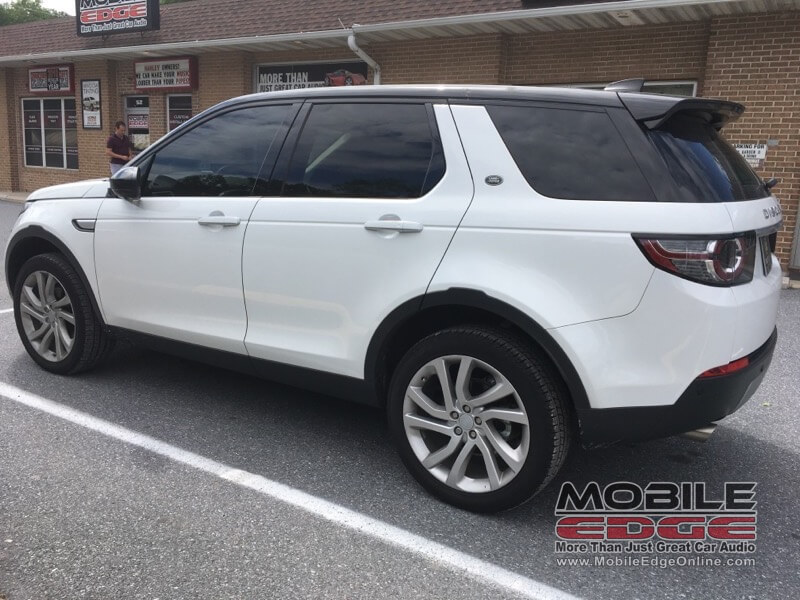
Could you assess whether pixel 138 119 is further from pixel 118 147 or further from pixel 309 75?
pixel 309 75

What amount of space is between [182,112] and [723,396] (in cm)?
1549

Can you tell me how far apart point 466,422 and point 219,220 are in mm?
1641

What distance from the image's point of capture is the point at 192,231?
12.0 ft

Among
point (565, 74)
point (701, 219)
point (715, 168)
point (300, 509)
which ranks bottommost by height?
point (300, 509)

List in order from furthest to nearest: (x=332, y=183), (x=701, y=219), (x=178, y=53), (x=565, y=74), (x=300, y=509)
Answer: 1. (x=178, y=53)
2. (x=565, y=74)
3. (x=332, y=183)
4. (x=300, y=509)
5. (x=701, y=219)

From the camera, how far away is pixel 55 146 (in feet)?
61.2

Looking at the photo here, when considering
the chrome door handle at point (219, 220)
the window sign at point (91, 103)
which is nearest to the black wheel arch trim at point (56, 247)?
the chrome door handle at point (219, 220)

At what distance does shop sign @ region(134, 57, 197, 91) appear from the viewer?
15281 millimetres

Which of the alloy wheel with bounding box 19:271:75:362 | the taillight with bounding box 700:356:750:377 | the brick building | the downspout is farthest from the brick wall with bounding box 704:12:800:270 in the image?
the alloy wheel with bounding box 19:271:75:362

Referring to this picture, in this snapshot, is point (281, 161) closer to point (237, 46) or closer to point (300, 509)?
point (300, 509)

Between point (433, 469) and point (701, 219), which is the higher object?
point (701, 219)

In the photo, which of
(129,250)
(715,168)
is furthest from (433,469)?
(129,250)

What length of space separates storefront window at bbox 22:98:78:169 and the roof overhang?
4249mm

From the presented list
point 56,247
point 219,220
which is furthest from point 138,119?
point 219,220
